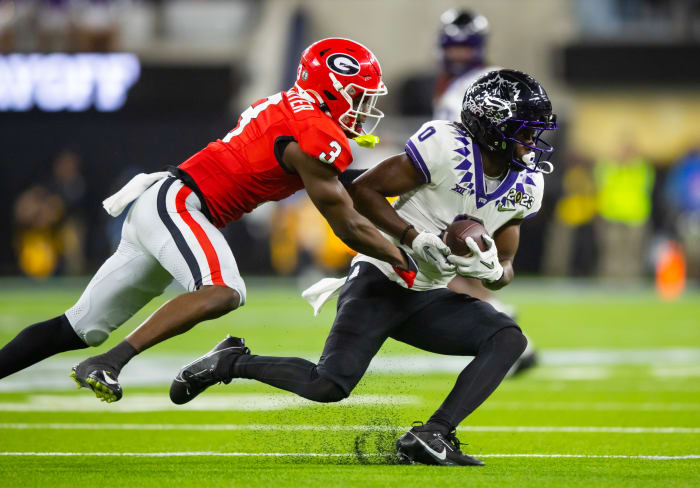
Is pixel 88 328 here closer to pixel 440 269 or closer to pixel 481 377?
pixel 440 269

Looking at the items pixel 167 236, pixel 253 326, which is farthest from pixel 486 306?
pixel 253 326

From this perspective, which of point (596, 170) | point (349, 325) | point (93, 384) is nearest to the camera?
point (93, 384)

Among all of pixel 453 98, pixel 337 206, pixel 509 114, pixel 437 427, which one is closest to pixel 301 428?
pixel 437 427

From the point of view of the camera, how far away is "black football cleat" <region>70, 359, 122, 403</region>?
429 centimetres

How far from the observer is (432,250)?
4.52m

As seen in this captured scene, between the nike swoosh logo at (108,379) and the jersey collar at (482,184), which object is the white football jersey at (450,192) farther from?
the nike swoosh logo at (108,379)

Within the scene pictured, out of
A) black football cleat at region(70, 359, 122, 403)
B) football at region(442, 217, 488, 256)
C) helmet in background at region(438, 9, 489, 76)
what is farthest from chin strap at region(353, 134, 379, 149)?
helmet in background at region(438, 9, 489, 76)

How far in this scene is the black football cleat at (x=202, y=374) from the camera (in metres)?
4.59

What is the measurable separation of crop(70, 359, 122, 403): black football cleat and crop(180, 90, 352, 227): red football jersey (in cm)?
75

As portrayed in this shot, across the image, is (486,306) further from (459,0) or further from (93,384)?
(459,0)

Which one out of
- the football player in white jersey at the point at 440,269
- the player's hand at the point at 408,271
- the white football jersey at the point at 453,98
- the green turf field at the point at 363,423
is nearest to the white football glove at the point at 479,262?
the football player in white jersey at the point at 440,269

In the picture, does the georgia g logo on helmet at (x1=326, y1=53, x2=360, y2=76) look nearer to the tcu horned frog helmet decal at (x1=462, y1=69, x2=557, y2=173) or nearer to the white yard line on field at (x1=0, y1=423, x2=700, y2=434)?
the tcu horned frog helmet decal at (x1=462, y1=69, x2=557, y2=173)

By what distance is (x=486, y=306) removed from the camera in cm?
471

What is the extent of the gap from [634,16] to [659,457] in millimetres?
15102
